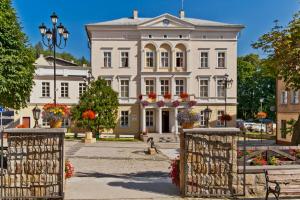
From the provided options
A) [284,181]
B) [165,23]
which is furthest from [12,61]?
[165,23]

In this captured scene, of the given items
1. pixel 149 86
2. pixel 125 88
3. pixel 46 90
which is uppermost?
pixel 149 86

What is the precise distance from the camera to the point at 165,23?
40.9 meters

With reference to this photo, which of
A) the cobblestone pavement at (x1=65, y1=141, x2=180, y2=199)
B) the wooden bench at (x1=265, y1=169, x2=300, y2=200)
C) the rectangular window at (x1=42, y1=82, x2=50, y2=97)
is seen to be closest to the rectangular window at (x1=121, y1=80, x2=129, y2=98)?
the rectangular window at (x1=42, y1=82, x2=50, y2=97)

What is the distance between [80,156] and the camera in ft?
71.8

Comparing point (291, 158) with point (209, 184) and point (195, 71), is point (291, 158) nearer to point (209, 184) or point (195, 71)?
point (209, 184)

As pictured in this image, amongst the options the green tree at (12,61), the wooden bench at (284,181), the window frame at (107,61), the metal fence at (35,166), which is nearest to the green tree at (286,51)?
the wooden bench at (284,181)

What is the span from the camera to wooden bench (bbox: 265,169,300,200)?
9.13m

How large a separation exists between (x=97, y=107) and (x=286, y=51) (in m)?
24.4

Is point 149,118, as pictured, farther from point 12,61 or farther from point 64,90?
point 12,61

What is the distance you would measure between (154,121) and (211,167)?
31.1m

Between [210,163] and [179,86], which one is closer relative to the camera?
[210,163]

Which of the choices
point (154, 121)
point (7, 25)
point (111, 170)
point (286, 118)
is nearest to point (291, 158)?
point (111, 170)

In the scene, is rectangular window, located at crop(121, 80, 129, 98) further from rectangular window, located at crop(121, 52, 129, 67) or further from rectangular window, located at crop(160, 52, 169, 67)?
rectangular window, located at crop(160, 52, 169, 67)

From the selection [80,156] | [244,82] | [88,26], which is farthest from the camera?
[244,82]
